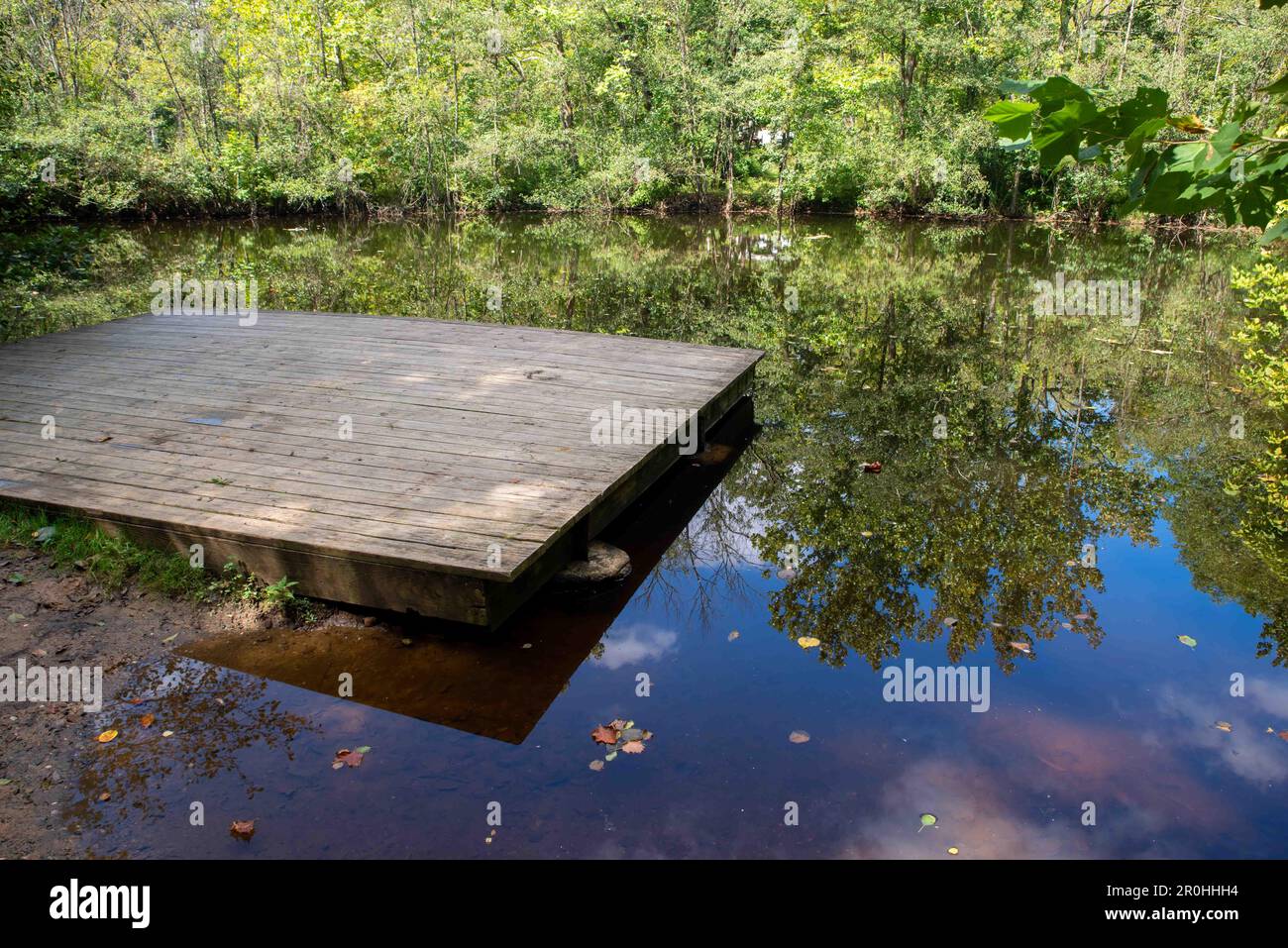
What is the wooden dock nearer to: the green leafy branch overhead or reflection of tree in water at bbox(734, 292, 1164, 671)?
reflection of tree in water at bbox(734, 292, 1164, 671)

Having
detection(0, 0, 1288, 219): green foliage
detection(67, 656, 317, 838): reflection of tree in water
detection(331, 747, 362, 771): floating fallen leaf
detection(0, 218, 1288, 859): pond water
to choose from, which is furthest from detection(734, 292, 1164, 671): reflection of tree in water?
detection(0, 0, 1288, 219): green foliage

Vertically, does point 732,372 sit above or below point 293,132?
below

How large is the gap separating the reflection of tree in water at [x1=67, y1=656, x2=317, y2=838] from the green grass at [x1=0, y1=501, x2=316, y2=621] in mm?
463

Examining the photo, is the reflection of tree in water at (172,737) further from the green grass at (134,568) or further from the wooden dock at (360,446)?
the wooden dock at (360,446)

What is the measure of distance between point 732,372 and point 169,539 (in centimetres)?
445

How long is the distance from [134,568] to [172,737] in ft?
4.63

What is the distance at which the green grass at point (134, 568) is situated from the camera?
14.0 ft

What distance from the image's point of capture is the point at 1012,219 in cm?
2617

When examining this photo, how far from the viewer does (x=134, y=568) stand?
4.47 meters

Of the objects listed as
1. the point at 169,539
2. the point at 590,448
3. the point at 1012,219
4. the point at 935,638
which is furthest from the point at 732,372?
the point at 1012,219

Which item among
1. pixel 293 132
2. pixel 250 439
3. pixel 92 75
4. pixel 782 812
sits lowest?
pixel 782 812

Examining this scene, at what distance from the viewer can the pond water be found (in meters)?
3.07

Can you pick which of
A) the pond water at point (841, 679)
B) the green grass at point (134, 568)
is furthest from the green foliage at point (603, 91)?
the green grass at point (134, 568)
